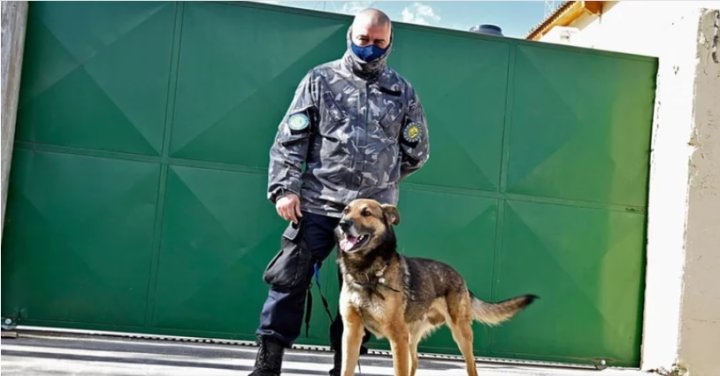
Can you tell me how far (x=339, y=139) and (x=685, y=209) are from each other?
3509mm

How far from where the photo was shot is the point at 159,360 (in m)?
4.73

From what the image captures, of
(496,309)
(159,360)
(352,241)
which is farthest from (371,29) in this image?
(159,360)

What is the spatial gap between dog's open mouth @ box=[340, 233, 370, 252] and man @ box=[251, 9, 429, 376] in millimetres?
147

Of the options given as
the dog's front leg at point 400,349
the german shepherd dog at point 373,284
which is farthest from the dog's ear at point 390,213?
the dog's front leg at point 400,349

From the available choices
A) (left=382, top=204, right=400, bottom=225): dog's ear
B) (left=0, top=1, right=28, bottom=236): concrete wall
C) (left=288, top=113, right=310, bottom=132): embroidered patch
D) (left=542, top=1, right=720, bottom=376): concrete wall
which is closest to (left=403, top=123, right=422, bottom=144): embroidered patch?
(left=382, top=204, right=400, bottom=225): dog's ear

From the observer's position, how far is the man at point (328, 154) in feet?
12.0

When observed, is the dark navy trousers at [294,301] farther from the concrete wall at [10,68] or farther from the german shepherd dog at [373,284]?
the concrete wall at [10,68]

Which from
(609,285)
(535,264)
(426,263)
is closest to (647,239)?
(609,285)

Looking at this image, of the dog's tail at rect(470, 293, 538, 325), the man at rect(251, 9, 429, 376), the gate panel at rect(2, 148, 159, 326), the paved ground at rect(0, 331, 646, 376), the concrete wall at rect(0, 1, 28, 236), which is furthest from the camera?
the gate panel at rect(2, 148, 159, 326)

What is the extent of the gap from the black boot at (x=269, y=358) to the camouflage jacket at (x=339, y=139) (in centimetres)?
66

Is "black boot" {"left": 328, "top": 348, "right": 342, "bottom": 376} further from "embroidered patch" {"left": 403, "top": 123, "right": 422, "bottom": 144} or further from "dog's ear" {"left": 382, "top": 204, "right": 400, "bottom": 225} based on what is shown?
"embroidered patch" {"left": 403, "top": 123, "right": 422, "bottom": 144}

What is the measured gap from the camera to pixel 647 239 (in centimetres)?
641

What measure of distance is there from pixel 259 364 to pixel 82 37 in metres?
3.37

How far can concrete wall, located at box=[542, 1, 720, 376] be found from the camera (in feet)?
19.3
